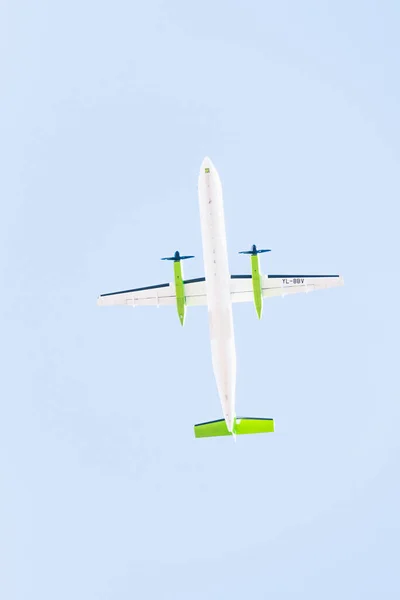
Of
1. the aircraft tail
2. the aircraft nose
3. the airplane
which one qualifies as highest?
the aircraft nose

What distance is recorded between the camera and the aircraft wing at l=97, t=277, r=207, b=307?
5078 cm

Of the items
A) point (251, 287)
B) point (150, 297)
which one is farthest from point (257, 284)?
point (150, 297)

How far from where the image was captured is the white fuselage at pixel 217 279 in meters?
46.2

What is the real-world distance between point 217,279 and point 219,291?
622mm

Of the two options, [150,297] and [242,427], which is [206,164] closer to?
[150,297]

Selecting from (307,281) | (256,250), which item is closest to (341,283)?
(307,281)

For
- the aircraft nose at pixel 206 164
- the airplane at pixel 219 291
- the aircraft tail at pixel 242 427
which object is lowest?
the aircraft tail at pixel 242 427

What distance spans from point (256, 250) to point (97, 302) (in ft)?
→ 31.3

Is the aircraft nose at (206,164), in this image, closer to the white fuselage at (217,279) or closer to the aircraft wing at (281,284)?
the white fuselage at (217,279)

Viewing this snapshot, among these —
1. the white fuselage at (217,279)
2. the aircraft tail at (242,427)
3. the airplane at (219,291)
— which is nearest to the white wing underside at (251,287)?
the airplane at (219,291)

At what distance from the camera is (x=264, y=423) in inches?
1930

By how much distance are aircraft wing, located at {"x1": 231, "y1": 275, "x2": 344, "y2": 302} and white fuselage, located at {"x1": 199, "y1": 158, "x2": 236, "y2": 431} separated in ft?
11.9

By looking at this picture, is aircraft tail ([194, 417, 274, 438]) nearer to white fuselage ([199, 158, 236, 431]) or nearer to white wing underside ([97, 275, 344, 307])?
white fuselage ([199, 158, 236, 431])

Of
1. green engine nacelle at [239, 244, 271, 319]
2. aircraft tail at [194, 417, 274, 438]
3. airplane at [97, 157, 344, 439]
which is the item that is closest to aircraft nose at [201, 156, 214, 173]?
airplane at [97, 157, 344, 439]
